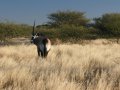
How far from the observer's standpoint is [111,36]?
3931 centimetres

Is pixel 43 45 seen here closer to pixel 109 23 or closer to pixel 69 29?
pixel 69 29

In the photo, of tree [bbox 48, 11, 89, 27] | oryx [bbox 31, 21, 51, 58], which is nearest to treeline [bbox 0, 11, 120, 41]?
tree [bbox 48, 11, 89, 27]

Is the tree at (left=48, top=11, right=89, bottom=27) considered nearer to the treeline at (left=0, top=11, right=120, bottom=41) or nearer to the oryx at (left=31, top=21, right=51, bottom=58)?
the treeline at (left=0, top=11, right=120, bottom=41)

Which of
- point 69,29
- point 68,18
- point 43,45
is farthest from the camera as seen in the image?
point 68,18

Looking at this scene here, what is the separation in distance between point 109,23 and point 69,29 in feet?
20.0

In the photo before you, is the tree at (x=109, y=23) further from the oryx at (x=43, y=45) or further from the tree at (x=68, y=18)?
the oryx at (x=43, y=45)

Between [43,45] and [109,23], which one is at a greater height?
[109,23]

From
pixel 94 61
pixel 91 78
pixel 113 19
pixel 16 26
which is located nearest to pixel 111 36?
pixel 113 19

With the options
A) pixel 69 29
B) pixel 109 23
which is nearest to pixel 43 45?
pixel 69 29

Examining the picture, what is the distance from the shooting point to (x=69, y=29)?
127 ft

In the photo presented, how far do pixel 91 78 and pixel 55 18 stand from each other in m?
38.4

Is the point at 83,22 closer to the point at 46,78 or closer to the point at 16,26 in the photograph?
the point at 16,26

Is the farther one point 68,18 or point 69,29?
point 68,18

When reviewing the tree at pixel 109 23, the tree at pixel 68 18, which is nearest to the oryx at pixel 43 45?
the tree at pixel 109 23
